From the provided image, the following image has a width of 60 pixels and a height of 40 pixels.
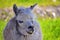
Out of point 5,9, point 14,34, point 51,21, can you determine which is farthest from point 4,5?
point 14,34

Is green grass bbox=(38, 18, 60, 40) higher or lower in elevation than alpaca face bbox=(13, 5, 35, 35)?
lower

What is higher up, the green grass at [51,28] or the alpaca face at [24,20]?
the alpaca face at [24,20]

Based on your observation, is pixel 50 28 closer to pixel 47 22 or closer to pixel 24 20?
pixel 47 22

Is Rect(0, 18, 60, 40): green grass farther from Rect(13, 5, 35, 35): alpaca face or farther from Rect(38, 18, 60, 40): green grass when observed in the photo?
Rect(13, 5, 35, 35): alpaca face

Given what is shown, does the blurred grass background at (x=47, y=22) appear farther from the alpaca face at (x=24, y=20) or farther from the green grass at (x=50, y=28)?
the alpaca face at (x=24, y=20)

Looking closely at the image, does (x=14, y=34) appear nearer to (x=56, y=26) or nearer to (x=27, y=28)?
(x=27, y=28)

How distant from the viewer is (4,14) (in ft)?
7.61

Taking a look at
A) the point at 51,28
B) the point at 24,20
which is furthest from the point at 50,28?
the point at 24,20

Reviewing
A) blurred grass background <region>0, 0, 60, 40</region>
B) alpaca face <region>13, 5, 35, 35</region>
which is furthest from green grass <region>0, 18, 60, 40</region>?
alpaca face <region>13, 5, 35, 35</region>

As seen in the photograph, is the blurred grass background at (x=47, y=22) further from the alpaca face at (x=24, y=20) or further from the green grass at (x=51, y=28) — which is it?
the alpaca face at (x=24, y=20)

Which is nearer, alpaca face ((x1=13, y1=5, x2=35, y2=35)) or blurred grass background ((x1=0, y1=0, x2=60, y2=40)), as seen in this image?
alpaca face ((x1=13, y1=5, x2=35, y2=35))

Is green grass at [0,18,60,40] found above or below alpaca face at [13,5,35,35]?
below

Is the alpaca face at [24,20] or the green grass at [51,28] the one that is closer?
the alpaca face at [24,20]

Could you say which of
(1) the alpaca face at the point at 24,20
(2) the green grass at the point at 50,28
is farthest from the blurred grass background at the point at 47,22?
(1) the alpaca face at the point at 24,20
